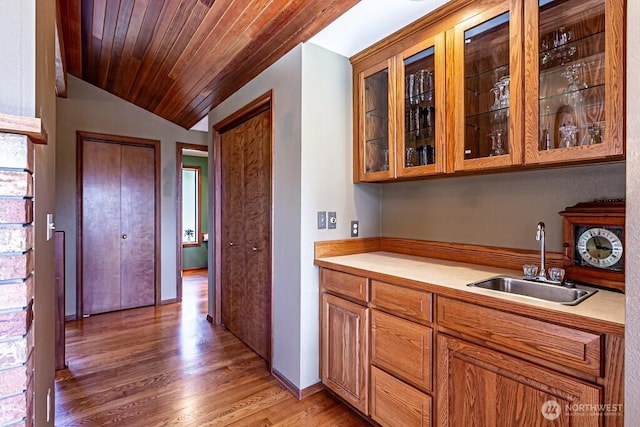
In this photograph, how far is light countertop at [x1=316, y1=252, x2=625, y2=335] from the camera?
3.40ft

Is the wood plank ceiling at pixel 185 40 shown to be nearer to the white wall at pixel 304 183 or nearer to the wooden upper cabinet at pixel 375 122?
the white wall at pixel 304 183

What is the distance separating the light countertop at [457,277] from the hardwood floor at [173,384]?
3.03ft

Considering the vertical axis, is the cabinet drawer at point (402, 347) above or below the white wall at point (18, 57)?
below

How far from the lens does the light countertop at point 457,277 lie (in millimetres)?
1036

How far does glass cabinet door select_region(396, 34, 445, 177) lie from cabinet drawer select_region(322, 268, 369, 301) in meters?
0.73

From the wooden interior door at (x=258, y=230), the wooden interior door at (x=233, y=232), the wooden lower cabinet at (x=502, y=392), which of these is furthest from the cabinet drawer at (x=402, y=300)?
the wooden interior door at (x=233, y=232)

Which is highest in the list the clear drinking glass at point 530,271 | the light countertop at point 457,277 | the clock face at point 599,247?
the clock face at point 599,247

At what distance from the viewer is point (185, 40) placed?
2.25 m

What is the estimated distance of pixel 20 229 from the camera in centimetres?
92

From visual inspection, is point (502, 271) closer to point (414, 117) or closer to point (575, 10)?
point (414, 117)

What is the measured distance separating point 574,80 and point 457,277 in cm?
103

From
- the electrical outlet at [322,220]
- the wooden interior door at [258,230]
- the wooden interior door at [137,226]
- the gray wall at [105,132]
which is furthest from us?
the wooden interior door at [137,226]

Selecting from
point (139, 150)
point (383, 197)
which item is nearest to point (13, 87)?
point (383, 197)

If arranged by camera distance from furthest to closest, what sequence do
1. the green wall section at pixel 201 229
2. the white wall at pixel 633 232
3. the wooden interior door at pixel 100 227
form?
the green wall section at pixel 201 229
the wooden interior door at pixel 100 227
the white wall at pixel 633 232
